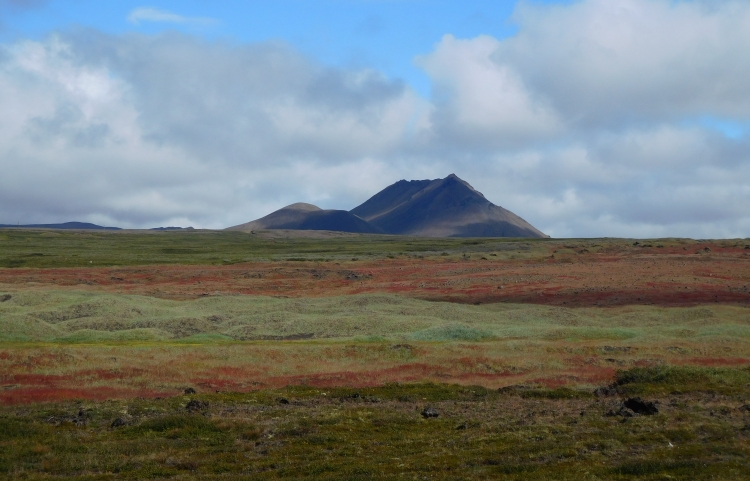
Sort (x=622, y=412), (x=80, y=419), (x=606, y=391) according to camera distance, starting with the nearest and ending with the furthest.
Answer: (x=80, y=419), (x=622, y=412), (x=606, y=391)

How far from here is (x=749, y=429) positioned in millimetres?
21578

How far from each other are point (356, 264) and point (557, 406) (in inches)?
4138

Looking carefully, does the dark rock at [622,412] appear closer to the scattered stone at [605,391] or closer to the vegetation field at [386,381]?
the vegetation field at [386,381]

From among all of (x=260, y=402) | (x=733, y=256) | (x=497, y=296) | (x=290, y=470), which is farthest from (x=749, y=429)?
(x=733, y=256)

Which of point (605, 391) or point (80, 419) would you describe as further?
point (605, 391)

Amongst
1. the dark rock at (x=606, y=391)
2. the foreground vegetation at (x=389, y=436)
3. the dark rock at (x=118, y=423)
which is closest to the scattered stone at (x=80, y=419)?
the foreground vegetation at (x=389, y=436)

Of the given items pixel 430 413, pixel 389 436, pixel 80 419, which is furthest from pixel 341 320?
pixel 389 436

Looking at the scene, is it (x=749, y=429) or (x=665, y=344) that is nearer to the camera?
(x=749, y=429)

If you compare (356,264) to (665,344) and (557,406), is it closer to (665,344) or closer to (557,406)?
(665,344)

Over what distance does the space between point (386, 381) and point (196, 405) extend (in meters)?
11.7

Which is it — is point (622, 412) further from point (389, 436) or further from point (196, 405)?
point (196, 405)

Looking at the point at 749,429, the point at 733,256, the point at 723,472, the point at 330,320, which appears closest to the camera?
the point at 723,472

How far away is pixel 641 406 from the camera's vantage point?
25609 mm

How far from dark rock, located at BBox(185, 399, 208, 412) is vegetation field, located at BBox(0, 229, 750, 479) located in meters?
0.11
